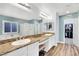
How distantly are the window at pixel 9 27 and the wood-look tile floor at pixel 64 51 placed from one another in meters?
0.72

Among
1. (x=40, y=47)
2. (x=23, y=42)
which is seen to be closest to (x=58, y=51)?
(x=40, y=47)

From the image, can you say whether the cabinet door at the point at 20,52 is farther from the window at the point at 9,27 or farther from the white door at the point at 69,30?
the white door at the point at 69,30

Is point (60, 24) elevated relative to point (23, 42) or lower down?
elevated

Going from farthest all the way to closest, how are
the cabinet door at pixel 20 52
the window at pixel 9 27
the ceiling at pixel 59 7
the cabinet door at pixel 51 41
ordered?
the cabinet door at pixel 51 41, the ceiling at pixel 59 7, the window at pixel 9 27, the cabinet door at pixel 20 52

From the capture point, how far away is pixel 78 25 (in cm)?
180

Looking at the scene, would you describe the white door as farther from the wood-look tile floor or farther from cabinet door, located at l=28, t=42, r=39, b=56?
cabinet door, located at l=28, t=42, r=39, b=56

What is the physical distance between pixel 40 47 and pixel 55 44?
0.93 ft

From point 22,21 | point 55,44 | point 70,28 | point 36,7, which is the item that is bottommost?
point 55,44

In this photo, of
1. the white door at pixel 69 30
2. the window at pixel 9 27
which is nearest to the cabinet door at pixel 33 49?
the window at pixel 9 27

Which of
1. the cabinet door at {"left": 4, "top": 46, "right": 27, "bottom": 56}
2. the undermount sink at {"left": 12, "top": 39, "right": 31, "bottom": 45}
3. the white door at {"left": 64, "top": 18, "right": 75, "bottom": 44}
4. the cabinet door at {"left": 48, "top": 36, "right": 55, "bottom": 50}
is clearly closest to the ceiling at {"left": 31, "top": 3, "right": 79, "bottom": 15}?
the white door at {"left": 64, "top": 18, "right": 75, "bottom": 44}

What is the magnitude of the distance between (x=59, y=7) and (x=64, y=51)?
0.78 m

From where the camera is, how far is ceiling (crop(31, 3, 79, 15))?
1.75 metres

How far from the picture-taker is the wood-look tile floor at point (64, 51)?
5.82ft

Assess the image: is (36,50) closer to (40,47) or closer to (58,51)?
(40,47)
